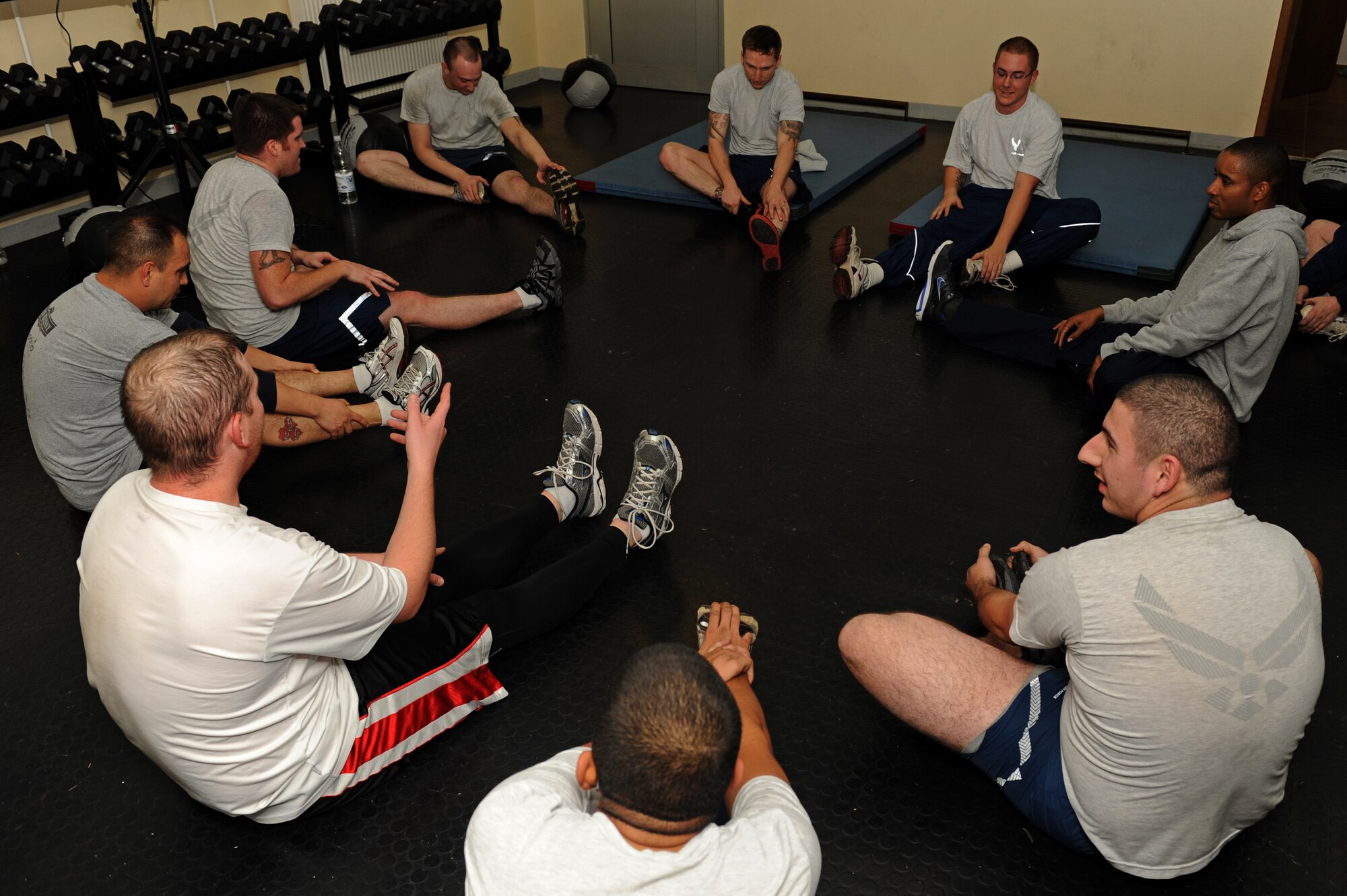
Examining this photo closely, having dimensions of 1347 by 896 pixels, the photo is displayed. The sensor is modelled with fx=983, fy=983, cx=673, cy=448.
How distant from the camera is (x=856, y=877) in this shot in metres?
1.70

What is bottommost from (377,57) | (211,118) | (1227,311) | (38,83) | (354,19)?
(1227,311)

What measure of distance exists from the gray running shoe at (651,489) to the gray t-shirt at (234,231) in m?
1.35

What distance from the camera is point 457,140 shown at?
16.0ft

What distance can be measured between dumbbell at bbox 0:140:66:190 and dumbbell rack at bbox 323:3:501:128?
162 centimetres

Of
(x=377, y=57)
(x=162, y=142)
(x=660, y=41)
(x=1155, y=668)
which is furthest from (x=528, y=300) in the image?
(x=660, y=41)

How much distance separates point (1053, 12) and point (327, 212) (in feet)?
13.4

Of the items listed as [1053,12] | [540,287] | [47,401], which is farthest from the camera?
[1053,12]

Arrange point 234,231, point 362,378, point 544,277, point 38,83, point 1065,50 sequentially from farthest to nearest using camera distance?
point 1065,50
point 38,83
point 544,277
point 362,378
point 234,231

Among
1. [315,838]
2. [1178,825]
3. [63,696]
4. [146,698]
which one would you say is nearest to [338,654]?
[146,698]

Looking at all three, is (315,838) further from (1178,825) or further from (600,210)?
(600,210)

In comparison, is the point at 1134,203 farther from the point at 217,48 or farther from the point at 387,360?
the point at 217,48

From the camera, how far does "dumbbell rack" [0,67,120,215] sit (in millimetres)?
4059

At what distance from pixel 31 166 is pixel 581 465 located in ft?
10.4

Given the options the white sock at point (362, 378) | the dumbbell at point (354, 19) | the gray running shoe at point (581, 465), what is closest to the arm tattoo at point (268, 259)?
the white sock at point (362, 378)
